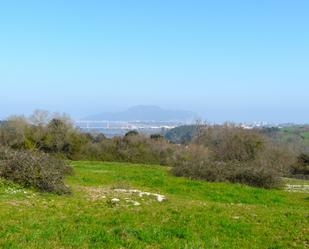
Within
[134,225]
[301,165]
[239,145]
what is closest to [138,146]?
[239,145]

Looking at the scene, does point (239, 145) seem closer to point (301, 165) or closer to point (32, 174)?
point (301, 165)

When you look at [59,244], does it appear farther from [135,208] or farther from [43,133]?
[43,133]

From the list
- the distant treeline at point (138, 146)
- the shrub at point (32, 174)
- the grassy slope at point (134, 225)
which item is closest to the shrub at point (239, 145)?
the distant treeline at point (138, 146)

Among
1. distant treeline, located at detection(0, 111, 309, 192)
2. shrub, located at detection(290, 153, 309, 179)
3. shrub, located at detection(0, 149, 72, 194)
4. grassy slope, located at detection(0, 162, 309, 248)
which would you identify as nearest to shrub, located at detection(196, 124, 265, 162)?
distant treeline, located at detection(0, 111, 309, 192)

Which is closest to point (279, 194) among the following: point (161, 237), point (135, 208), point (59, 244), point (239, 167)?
point (239, 167)

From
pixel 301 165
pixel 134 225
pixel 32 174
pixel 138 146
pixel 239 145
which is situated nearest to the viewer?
pixel 134 225

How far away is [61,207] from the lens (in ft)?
43.0

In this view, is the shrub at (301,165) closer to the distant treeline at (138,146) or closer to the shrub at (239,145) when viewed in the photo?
the distant treeline at (138,146)

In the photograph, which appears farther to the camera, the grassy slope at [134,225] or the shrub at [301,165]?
the shrub at [301,165]

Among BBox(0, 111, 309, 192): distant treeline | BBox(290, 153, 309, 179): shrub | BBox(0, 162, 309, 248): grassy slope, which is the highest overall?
BBox(0, 162, 309, 248): grassy slope

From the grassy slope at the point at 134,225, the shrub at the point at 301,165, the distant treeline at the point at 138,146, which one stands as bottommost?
the shrub at the point at 301,165

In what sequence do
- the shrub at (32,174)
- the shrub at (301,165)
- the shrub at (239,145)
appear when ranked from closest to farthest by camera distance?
the shrub at (32,174) < the shrub at (239,145) < the shrub at (301,165)

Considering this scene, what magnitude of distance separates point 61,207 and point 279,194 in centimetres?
1394

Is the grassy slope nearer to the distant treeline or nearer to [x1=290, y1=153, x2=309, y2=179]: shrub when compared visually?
the distant treeline
